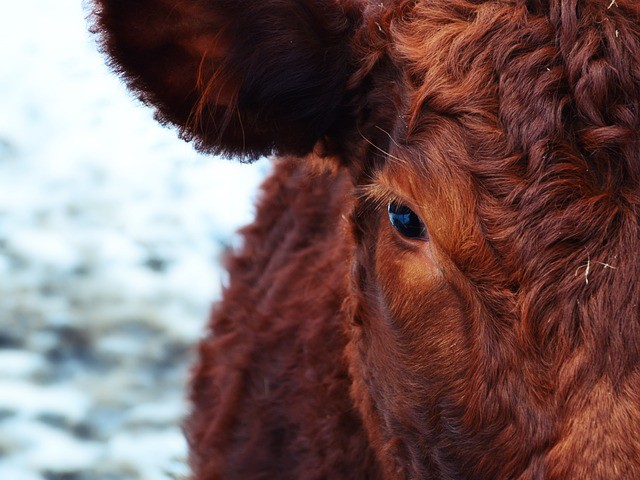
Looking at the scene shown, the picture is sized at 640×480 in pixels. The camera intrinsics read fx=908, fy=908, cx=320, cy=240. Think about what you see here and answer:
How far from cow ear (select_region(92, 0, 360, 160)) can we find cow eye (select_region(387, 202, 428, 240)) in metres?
0.47

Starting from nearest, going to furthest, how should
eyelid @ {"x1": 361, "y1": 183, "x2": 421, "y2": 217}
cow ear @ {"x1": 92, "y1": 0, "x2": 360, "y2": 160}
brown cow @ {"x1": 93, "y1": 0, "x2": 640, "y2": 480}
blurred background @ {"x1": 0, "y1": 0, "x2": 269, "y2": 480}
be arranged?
brown cow @ {"x1": 93, "y1": 0, "x2": 640, "y2": 480}, eyelid @ {"x1": 361, "y1": 183, "x2": 421, "y2": 217}, cow ear @ {"x1": 92, "y1": 0, "x2": 360, "y2": 160}, blurred background @ {"x1": 0, "y1": 0, "x2": 269, "y2": 480}

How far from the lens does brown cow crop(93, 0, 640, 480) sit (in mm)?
2033

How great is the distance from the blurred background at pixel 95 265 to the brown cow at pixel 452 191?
1872 millimetres

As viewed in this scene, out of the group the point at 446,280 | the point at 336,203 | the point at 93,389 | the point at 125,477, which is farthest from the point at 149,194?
the point at 446,280

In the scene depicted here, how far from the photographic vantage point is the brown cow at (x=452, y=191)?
6.67 feet

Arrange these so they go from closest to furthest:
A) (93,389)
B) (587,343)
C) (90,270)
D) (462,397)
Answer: (587,343) → (462,397) → (93,389) → (90,270)

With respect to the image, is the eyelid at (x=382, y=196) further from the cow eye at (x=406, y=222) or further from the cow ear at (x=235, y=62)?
the cow ear at (x=235, y=62)

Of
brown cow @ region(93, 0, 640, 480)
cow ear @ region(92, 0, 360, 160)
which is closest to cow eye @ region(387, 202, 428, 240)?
brown cow @ region(93, 0, 640, 480)

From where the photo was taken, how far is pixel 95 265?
7004 mm

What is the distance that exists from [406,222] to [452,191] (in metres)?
0.25

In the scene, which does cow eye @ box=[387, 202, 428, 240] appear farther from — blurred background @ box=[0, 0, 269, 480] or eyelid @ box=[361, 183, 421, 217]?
blurred background @ box=[0, 0, 269, 480]

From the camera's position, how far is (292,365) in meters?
3.60

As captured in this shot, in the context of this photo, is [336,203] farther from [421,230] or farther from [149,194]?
[149,194]

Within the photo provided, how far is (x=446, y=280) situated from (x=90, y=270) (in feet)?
16.6
